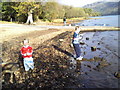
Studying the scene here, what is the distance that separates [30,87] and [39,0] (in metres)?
35.4

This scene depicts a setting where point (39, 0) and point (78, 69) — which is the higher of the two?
point (39, 0)

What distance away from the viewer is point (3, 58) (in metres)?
9.42

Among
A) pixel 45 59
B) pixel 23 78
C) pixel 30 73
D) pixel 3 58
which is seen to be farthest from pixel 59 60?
pixel 3 58

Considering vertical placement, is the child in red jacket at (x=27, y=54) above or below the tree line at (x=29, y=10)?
below

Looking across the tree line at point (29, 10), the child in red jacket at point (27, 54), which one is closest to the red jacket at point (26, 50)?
the child in red jacket at point (27, 54)

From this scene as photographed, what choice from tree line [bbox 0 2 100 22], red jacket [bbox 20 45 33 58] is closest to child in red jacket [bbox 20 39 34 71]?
red jacket [bbox 20 45 33 58]

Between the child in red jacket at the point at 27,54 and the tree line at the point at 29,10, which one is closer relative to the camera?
the child in red jacket at the point at 27,54

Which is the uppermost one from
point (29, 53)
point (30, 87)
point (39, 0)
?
point (39, 0)

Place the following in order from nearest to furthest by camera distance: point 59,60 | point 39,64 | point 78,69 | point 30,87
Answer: point 30,87, point 78,69, point 39,64, point 59,60

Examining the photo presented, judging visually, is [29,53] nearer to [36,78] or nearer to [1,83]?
[36,78]

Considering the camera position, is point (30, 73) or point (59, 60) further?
point (59, 60)

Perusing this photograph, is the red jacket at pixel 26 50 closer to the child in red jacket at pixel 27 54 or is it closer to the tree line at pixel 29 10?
the child in red jacket at pixel 27 54

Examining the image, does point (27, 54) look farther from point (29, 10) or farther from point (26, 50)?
point (29, 10)

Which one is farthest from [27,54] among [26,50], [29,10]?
[29,10]
